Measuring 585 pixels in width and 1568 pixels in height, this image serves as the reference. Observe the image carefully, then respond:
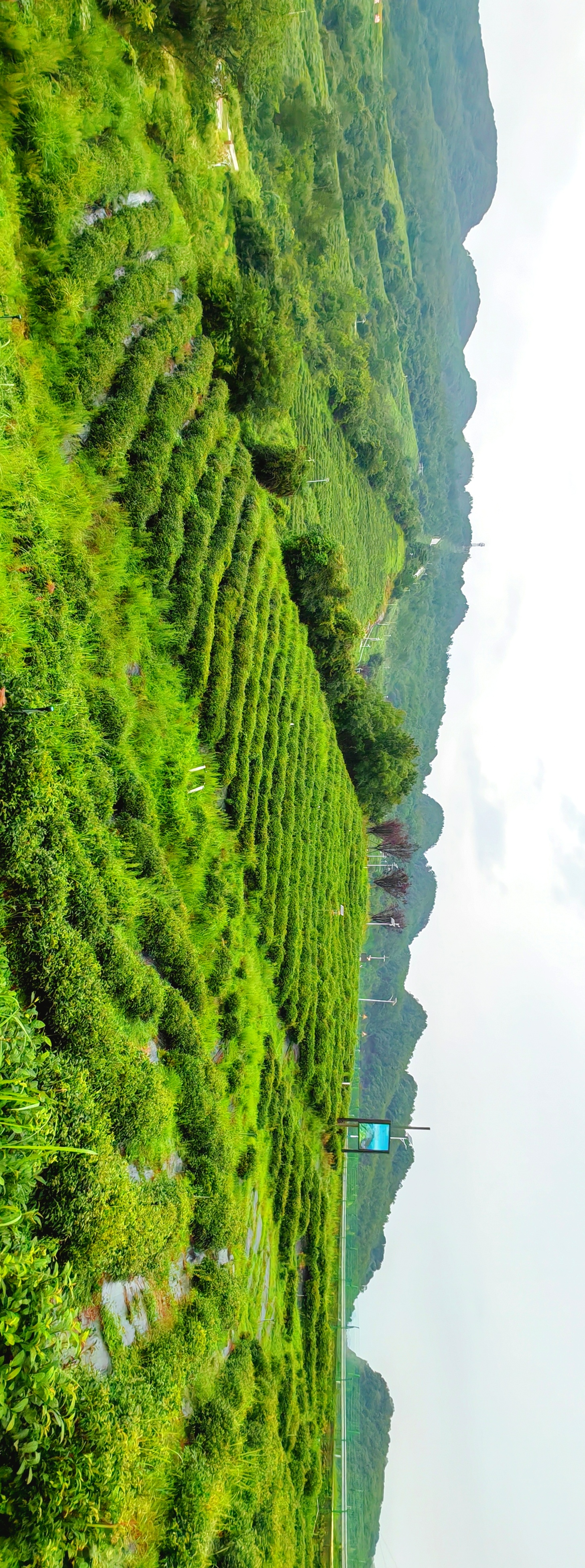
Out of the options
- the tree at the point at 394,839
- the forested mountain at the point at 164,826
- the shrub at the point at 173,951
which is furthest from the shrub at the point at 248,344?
the tree at the point at 394,839

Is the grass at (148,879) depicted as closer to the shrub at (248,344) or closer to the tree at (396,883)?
the shrub at (248,344)

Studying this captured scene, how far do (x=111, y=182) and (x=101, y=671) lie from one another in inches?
259

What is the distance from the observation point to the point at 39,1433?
4.65 meters

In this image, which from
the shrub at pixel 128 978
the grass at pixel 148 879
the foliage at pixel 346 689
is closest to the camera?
the grass at pixel 148 879

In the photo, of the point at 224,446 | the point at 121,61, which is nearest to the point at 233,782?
the point at 224,446

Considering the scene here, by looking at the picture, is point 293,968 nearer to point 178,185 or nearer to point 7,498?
Answer: point 7,498

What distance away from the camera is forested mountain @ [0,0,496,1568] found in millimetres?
Result: 6297

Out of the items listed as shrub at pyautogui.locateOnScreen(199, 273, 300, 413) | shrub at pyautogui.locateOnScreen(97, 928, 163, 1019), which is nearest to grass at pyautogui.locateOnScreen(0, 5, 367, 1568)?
shrub at pyautogui.locateOnScreen(97, 928, 163, 1019)

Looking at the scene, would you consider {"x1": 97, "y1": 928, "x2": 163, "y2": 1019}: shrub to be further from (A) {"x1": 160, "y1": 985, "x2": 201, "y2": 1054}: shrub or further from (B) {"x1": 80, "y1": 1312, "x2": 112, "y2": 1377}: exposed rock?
(B) {"x1": 80, "y1": 1312, "x2": 112, "y2": 1377}: exposed rock

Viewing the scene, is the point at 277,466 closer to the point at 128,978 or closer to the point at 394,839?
the point at 128,978

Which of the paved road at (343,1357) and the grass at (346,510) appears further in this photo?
the grass at (346,510)

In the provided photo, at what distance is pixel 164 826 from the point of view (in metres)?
10.6

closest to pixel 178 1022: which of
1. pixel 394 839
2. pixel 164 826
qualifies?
pixel 164 826

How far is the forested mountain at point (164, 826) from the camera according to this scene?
20.7 feet
